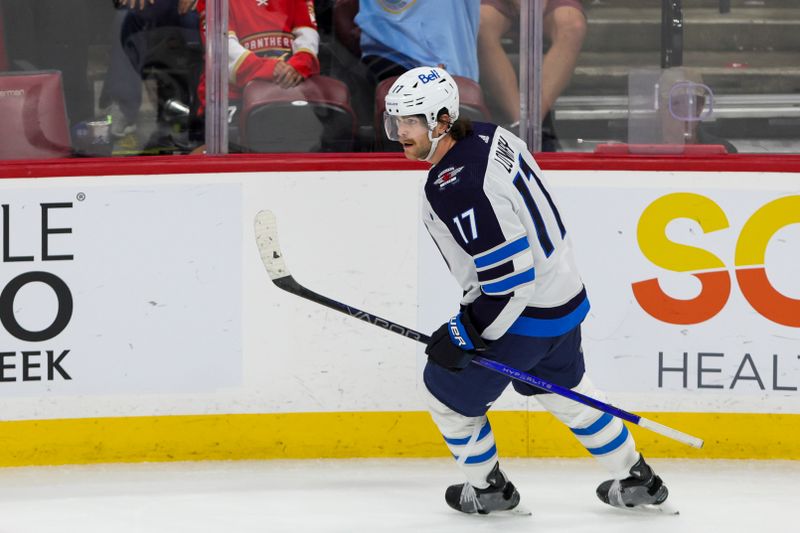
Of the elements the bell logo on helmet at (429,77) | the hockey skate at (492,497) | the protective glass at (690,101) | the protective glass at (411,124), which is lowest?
the hockey skate at (492,497)

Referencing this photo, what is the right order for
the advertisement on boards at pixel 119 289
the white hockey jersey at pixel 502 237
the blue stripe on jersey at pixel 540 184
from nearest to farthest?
the white hockey jersey at pixel 502 237, the blue stripe on jersey at pixel 540 184, the advertisement on boards at pixel 119 289

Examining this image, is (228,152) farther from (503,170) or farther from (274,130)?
(503,170)

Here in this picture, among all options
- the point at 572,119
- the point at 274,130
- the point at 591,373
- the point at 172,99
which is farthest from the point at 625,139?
the point at 172,99

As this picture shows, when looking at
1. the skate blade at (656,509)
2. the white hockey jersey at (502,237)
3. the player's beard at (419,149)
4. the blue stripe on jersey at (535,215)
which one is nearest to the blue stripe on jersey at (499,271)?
the white hockey jersey at (502,237)

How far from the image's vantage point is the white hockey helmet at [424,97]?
3027 mm

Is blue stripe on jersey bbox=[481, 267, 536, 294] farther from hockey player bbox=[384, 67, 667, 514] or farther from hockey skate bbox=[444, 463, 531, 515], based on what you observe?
hockey skate bbox=[444, 463, 531, 515]

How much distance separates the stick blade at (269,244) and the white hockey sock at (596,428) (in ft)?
2.39

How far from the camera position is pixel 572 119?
3.97 meters

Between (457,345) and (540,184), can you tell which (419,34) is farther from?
(457,345)

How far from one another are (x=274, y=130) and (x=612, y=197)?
101cm

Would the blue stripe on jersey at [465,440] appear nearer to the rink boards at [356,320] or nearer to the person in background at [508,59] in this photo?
the rink boards at [356,320]

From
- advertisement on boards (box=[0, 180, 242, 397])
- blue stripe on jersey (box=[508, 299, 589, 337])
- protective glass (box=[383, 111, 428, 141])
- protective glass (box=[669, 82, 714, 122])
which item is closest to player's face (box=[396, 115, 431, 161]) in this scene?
protective glass (box=[383, 111, 428, 141])

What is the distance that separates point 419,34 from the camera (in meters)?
3.96

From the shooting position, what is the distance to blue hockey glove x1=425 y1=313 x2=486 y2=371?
121 inches
